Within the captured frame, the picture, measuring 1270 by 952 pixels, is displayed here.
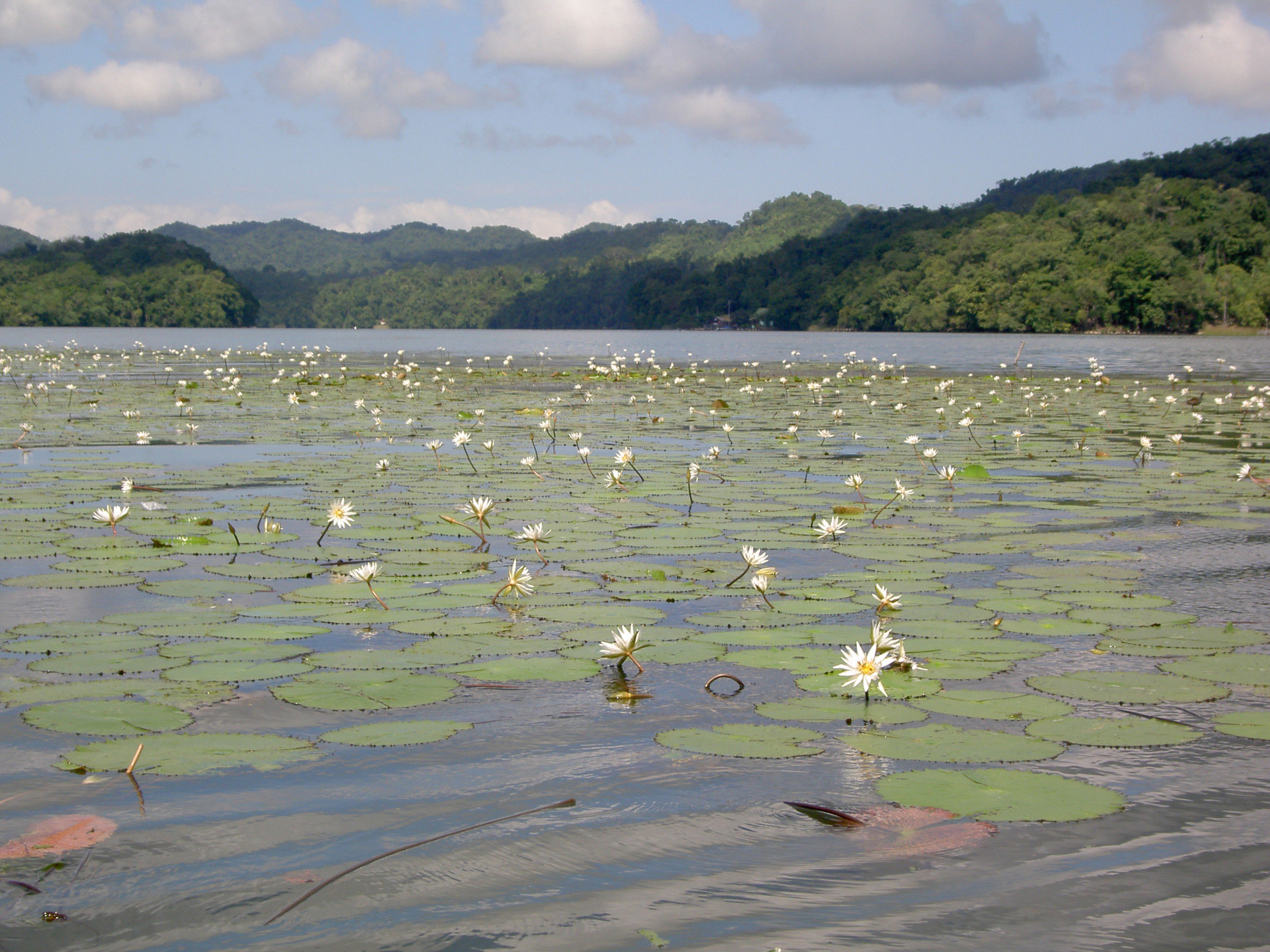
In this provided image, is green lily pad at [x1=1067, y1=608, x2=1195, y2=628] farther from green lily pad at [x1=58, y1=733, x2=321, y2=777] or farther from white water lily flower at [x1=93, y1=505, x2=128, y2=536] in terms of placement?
white water lily flower at [x1=93, y1=505, x2=128, y2=536]

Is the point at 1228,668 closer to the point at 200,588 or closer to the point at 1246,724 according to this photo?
the point at 1246,724

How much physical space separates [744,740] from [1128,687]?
1.54 metres

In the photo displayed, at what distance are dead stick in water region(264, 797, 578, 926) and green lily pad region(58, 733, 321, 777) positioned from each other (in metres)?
0.67

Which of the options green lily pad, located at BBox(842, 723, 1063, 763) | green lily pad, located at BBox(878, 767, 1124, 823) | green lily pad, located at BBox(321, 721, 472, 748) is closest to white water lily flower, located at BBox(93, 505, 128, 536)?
green lily pad, located at BBox(321, 721, 472, 748)

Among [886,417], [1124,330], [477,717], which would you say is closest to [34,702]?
[477,717]

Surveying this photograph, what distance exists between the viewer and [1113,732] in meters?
3.38

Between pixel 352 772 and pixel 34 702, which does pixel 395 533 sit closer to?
pixel 34 702

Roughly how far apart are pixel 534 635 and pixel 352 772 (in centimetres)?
145

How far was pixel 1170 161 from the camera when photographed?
100062 millimetres

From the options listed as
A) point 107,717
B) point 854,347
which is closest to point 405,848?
point 107,717

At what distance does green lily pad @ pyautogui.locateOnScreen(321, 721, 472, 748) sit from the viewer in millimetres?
3238

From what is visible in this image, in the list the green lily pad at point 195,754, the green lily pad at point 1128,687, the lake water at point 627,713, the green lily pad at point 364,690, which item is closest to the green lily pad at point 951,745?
the lake water at point 627,713

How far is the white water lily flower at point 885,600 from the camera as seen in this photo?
4594 millimetres

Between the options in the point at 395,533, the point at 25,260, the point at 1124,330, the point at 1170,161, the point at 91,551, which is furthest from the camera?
the point at 25,260
